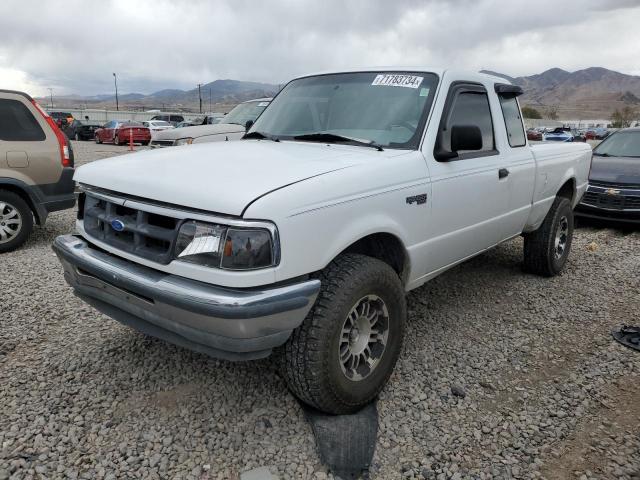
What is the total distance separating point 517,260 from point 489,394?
125 inches

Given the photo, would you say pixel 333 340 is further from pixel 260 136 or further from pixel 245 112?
pixel 245 112

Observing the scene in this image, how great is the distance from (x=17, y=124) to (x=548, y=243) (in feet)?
20.2

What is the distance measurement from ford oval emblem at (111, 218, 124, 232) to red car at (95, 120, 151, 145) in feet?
77.7

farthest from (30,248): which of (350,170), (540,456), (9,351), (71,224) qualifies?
(540,456)

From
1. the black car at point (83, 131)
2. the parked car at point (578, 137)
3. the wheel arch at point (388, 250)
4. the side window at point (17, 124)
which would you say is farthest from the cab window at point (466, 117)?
the parked car at point (578, 137)

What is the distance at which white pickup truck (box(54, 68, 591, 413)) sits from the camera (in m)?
2.29

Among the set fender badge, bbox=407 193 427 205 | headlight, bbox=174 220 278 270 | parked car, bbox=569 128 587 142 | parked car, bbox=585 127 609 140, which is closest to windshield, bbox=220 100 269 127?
fender badge, bbox=407 193 427 205

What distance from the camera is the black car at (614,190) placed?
7512mm

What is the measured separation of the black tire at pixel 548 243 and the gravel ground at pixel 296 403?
811 mm

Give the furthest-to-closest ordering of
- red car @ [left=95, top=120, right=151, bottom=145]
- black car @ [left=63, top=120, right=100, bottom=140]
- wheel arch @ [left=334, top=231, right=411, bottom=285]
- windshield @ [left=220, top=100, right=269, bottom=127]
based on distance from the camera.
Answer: black car @ [left=63, top=120, right=100, bottom=140]
red car @ [left=95, top=120, right=151, bottom=145]
windshield @ [left=220, top=100, right=269, bottom=127]
wheel arch @ [left=334, top=231, right=411, bottom=285]

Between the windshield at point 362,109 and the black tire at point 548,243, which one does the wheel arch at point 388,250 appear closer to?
the windshield at point 362,109

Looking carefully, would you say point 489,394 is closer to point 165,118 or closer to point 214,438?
point 214,438

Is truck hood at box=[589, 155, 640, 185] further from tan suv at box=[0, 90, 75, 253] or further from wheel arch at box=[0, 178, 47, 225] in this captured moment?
wheel arch at box=[0, 178, 47, 225]

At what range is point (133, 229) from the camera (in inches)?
103
